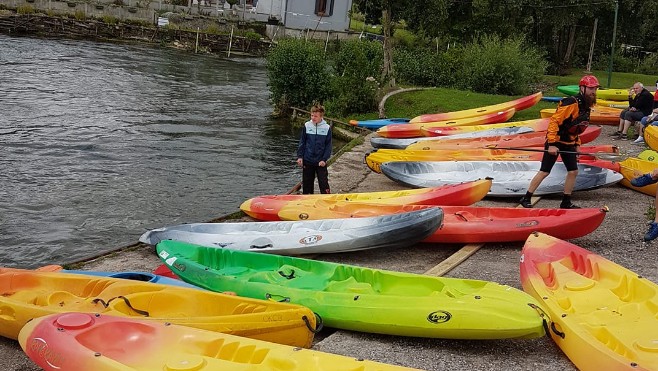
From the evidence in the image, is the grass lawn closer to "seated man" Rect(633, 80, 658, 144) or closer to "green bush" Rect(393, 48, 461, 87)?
"green bush" Rect(393, 48, 461, 87)

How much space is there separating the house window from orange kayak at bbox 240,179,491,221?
3735 centimetres

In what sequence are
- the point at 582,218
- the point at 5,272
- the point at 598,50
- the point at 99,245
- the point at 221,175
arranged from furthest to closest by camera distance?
the point at 598,50, the point at 221,175, the point at 99,245, the point at 582,218, the point at 5,272

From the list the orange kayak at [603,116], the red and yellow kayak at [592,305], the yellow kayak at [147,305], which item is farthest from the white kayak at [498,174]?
the yellow kayak at [147,305]

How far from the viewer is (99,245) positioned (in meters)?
11.3

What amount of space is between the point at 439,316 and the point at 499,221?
10.7ft

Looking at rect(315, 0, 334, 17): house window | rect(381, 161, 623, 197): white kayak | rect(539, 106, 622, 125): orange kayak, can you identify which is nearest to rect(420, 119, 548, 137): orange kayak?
rect(539, 106, 622, 125): orange kayak

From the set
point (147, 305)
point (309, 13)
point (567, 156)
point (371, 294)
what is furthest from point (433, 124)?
point (309, 13)

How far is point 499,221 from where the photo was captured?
8.88 m

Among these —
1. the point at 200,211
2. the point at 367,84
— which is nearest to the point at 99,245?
the point at 200,211

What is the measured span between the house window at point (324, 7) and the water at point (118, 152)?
16729 mm

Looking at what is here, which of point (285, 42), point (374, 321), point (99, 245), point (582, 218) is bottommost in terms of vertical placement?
point (99, 245)

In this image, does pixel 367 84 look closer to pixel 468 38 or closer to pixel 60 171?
pixel 60 171

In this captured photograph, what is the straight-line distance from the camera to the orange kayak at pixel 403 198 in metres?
10.1

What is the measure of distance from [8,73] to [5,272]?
21.3 m
